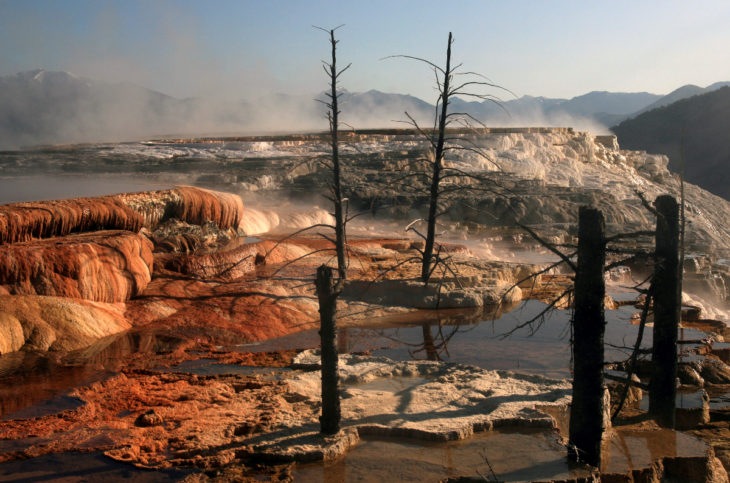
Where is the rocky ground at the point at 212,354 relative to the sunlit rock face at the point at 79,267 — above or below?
below

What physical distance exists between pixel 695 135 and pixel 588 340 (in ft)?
236

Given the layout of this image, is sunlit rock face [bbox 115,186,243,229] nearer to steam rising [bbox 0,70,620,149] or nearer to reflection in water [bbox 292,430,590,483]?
reflection in water [bbox 292,430,590,483]

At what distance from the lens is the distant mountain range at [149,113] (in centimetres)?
6612

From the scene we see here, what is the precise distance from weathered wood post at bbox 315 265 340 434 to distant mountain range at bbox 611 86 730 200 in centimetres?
5791

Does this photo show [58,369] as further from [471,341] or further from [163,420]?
[471,341]

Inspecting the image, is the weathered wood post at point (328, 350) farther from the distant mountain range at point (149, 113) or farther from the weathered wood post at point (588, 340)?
the distant mountain range at point (149, 113)

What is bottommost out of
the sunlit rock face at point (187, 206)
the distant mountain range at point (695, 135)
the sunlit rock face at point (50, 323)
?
the sunlit rock face at point (50, 323)

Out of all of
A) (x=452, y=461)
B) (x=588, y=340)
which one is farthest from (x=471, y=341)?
(x=588, y=340)

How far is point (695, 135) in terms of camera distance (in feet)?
227

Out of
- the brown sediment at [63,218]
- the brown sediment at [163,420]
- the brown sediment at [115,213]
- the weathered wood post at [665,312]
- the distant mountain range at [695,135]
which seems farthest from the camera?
the distant mountain range at [695,135]

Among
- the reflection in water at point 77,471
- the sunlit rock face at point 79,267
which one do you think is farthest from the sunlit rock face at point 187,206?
the reflection in water at point 77,471

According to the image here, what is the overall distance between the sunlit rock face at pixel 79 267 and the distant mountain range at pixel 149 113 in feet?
158

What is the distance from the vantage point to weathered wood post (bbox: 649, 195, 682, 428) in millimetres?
7129

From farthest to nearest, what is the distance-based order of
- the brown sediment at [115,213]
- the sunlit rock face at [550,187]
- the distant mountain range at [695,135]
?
the distant mountain range at [695,135] → the sunlit rock face at [550,187] → the brown sediment at [115,213]
